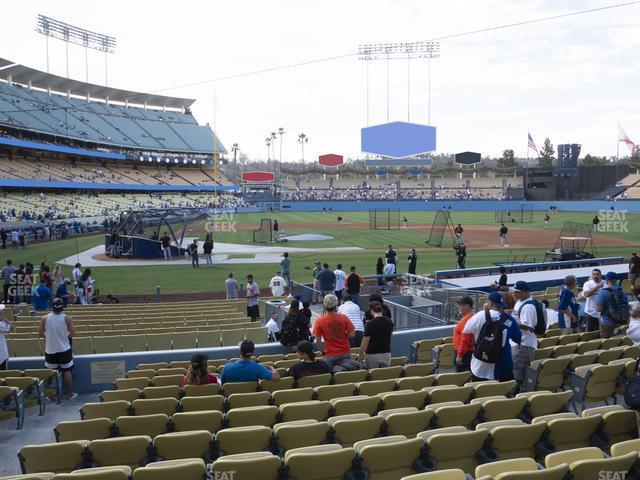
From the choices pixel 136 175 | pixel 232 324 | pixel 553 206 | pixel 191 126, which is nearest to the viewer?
pixel 232 324

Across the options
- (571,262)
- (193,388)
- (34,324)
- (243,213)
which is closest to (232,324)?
(34,324)

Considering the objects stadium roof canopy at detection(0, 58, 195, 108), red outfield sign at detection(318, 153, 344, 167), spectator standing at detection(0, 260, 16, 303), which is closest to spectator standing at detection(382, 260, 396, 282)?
spectator standing at detection(0, 260, 16, 303)

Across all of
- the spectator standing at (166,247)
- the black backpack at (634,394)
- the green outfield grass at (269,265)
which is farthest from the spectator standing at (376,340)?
the spectator standing at (166,247)

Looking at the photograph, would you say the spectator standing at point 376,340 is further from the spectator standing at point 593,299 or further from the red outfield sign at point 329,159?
the red outfield sign at point 329,159

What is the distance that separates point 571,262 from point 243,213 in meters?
58.3

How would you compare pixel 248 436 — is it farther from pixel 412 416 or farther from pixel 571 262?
pixel 571 262

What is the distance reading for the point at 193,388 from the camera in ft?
21.5

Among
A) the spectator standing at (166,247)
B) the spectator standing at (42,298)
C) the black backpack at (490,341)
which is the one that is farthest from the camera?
the spectator standing at (166,247)

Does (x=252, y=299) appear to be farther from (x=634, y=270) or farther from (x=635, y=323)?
(x=634, y=270)

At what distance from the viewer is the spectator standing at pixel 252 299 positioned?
15.1 meters

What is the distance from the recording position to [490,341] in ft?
22.0

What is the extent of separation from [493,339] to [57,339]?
676 cm

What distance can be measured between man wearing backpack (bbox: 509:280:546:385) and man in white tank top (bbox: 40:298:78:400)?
23.2 ft

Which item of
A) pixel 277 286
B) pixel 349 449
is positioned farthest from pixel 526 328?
pixel 277 286
